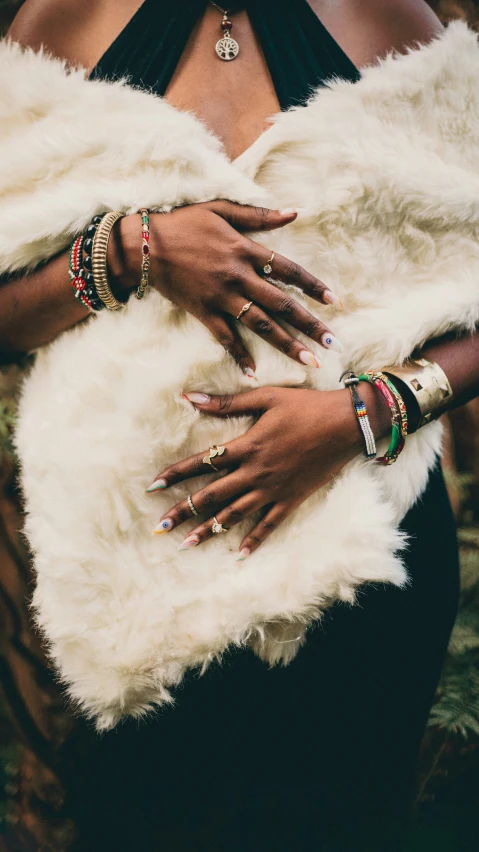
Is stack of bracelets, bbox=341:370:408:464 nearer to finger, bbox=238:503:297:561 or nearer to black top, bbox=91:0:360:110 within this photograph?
finger, bbox=238:503:297:561

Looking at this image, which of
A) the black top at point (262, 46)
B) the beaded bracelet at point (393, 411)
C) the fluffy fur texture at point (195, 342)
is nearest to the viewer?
the fluffy fur texture at point (195, 342)

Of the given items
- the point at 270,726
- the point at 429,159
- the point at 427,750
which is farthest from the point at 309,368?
the point at 427,750

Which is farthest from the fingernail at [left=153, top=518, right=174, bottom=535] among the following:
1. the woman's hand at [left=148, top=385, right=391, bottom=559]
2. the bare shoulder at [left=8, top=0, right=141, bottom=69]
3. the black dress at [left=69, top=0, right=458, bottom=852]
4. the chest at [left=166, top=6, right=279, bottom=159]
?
the bare shoulder at [left=8, top=0, right=141, bottom=69]

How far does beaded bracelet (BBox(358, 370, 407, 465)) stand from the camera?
85 cm

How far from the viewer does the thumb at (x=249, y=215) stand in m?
0.80

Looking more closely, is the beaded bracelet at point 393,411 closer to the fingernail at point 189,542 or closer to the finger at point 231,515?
the finger at point 231,515

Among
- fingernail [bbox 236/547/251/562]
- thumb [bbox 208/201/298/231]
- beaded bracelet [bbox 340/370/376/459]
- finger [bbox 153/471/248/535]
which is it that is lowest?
fingernail [bbox 236/547/251/562]

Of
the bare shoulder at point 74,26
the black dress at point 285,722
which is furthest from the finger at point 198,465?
the bare shoulder at point 74,26

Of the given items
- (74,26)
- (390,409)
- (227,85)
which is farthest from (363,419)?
(74,26)

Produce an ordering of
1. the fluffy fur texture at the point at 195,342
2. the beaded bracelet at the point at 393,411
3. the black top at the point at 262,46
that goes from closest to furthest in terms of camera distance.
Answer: the fluffy fur texture at the point at 195,342 → the beaded bracelet at the point at 393,411 → the black top at the point at 262,46

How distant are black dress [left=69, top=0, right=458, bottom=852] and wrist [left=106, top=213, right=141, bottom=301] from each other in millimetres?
327

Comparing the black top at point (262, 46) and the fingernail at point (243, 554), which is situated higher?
the black top at point (262, 46)

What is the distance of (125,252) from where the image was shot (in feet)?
2.69

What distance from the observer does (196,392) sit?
80 centimetres
